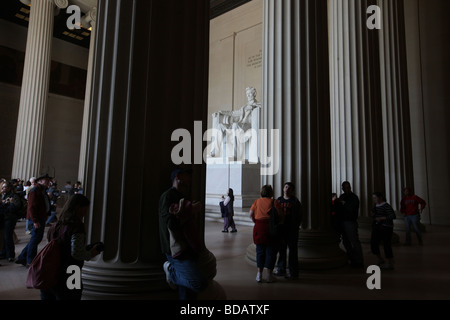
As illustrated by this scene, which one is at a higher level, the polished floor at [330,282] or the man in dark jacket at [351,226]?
the man in dark jacket at [351,226]

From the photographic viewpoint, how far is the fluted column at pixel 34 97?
16719 millimetres

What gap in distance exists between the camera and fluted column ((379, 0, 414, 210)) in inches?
406

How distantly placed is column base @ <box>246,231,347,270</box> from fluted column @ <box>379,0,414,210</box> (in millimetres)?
5680

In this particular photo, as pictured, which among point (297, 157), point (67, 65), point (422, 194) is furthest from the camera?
point (67, 65)

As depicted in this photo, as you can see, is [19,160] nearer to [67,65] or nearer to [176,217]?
[67,65]

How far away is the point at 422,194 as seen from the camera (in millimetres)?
12695

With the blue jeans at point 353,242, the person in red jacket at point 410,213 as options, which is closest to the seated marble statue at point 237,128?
the person in red jacket at point 410,213

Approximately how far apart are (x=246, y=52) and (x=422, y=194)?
46.3ft

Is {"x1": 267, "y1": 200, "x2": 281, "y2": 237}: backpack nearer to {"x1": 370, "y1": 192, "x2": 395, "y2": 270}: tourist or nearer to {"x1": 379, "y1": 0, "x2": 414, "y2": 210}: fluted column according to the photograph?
{"x1": 370, "y1": 192, "x2": 395, "y2": 270}: tourist

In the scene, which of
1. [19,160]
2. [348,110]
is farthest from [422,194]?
[19,160]

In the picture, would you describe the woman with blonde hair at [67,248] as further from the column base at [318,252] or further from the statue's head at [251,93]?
the statue's head at [251,93]

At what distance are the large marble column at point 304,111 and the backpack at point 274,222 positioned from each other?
1250 mm

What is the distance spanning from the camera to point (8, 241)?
557 centimetres

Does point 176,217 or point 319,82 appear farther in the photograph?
point 319,82
